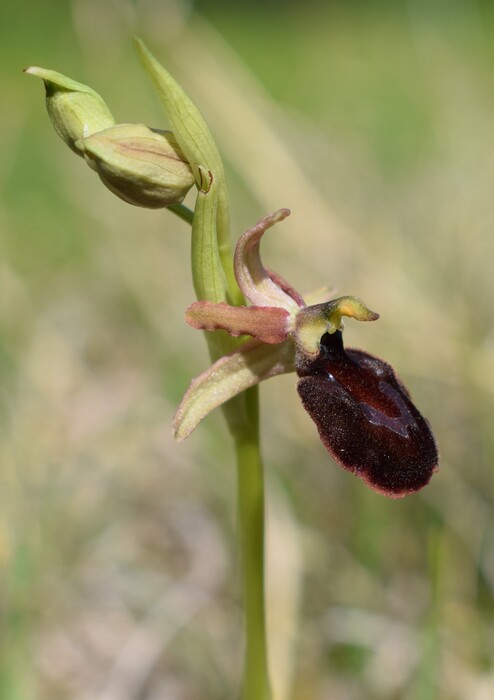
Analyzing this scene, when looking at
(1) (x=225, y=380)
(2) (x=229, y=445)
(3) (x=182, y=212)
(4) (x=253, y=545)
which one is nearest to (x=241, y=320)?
(1) (x=225, y=380)

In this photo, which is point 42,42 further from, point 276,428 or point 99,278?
point 276,428

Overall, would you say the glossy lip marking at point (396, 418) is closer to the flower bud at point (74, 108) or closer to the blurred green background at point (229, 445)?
the blurred green background at point (229, 445)

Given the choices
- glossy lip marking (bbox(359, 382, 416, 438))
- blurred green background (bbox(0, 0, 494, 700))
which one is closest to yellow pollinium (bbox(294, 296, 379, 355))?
glossy lip marking (bbox(359, 382, 416, 438))

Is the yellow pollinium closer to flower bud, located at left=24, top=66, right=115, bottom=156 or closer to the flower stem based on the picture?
the flower stem

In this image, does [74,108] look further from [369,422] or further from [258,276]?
[369,422]

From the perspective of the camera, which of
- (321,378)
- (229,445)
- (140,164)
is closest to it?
(140,164)

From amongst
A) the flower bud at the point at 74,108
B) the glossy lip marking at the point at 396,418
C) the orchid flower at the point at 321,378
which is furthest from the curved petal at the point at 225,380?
the flower bud at the point at 74,108
